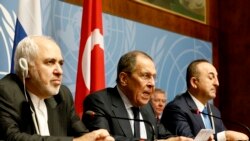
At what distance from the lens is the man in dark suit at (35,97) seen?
265 centimetres

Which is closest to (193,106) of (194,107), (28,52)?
(194,107)

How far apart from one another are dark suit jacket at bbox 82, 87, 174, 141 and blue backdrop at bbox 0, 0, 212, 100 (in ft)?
3.34

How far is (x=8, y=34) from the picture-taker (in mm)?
4121

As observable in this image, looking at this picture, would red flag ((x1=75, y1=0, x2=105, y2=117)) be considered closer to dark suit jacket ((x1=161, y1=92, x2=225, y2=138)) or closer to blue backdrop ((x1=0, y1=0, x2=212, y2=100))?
blue backdrop ((x1=0, y1=0, x2=212, y2=100))

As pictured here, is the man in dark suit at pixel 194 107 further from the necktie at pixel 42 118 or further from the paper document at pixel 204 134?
the necktie at pixel 42 118

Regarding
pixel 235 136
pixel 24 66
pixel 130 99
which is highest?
pixel 24 66

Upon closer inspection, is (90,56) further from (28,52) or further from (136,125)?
(28,52)

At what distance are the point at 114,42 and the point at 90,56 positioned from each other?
3.62 feet

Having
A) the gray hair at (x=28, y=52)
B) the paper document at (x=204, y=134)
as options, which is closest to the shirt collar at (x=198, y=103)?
the paper document at (x=204, y=134)

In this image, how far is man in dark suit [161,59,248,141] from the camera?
4045 mm

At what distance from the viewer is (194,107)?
433 cm

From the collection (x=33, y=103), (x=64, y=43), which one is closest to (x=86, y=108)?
(x=33, y=103)

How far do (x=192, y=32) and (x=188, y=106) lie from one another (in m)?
2.93

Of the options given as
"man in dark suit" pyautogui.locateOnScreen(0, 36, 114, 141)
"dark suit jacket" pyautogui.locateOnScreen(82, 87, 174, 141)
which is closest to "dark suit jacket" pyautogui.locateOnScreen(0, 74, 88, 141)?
"man in dark suit" pyautogui.locateOnScreen(0, 36, 114, 141)
